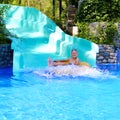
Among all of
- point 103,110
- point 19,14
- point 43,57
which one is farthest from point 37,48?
point 103,110

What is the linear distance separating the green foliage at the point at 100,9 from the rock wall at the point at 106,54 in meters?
2.38

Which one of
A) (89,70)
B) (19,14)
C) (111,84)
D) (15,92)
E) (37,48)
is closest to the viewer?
(15,92)

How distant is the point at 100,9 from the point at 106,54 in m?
3.10

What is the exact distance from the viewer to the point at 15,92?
8.97 metres

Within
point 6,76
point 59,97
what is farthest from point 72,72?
point 59,97

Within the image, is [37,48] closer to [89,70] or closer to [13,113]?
[89,70]

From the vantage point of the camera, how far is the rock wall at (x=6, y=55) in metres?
12.7

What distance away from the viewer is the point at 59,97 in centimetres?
850

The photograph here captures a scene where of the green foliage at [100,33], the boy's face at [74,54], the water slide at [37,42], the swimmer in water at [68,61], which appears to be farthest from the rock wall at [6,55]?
the green foliage at [100,33]

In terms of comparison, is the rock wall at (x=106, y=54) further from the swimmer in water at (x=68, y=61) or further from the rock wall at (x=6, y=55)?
the rock wall at (x=6, y=55)

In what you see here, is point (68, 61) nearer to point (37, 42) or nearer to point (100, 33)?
point (37, 42)

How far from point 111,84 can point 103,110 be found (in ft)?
10.2

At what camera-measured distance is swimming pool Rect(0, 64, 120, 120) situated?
691 cm

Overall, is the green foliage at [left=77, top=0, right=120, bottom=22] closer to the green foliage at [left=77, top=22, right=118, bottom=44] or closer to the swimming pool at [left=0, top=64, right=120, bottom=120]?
the green foliage at [left=77, top=22, right=118, bottom=44]
